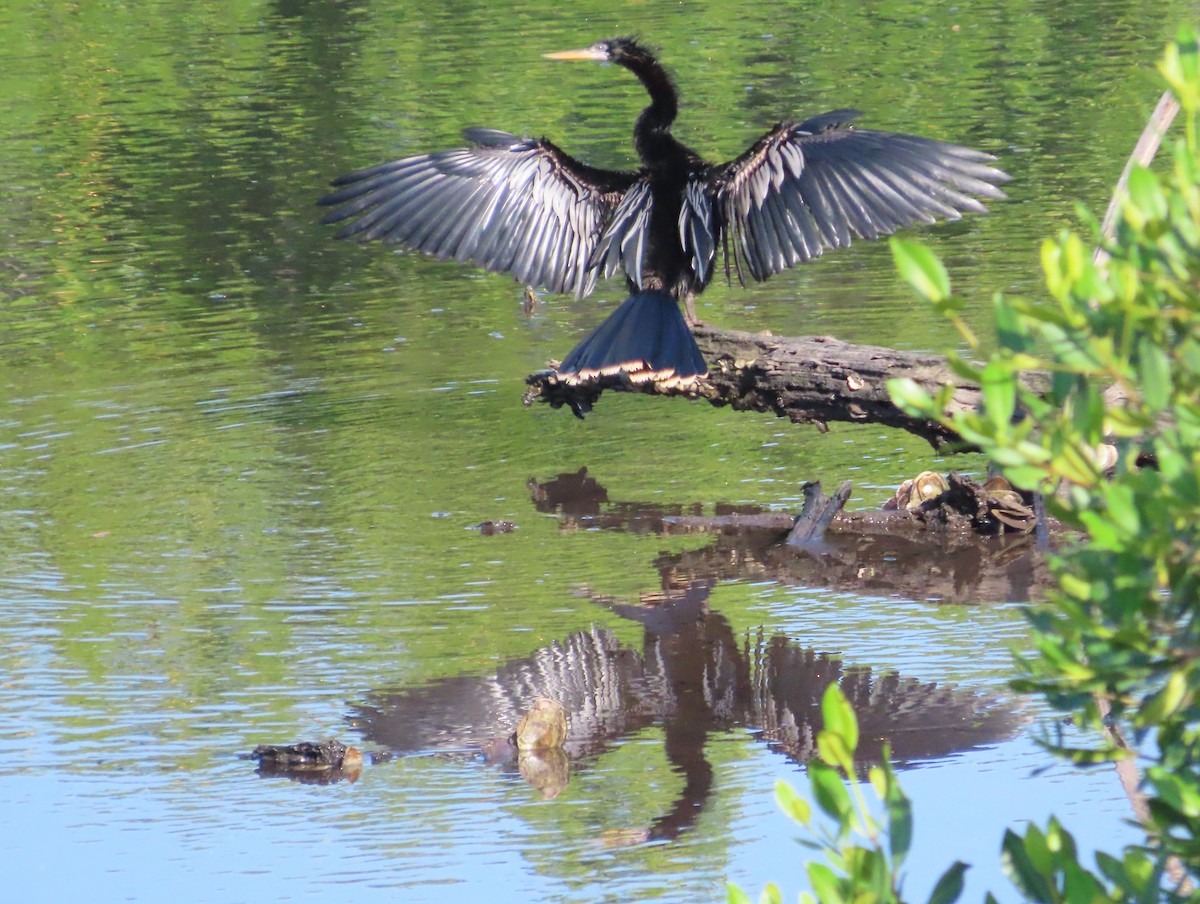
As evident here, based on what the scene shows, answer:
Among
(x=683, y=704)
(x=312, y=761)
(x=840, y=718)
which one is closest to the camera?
(x=840, y=718)

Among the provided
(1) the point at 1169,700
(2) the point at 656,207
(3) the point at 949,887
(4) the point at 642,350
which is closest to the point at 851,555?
(4) the point at 642,350

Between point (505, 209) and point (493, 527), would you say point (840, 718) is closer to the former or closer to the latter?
point (493, 527)

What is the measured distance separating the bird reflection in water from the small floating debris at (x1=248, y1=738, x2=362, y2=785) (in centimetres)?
15

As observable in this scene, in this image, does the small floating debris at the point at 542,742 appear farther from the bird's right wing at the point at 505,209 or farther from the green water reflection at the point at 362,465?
the bird's right wing at the point at 505,209

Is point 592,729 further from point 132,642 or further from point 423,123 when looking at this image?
point 423,123

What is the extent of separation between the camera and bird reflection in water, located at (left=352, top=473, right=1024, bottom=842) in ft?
13.4

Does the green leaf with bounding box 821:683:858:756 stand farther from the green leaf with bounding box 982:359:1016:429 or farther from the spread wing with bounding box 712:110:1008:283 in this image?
the spread wing with bounding box 712:110:1008:283

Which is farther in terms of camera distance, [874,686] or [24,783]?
[874,686]

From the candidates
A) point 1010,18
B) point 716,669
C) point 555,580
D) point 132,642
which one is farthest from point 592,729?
point 1010,18

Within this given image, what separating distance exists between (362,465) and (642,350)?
1756 mm

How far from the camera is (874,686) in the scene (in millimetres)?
4445

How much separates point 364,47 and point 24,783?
14.2m

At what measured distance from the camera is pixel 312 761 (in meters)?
4.09

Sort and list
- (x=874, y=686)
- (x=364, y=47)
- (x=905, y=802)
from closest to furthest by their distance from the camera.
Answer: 1. (x=905, y=802)
2. (x=874, y=686)
3. (x=364, y=47)
